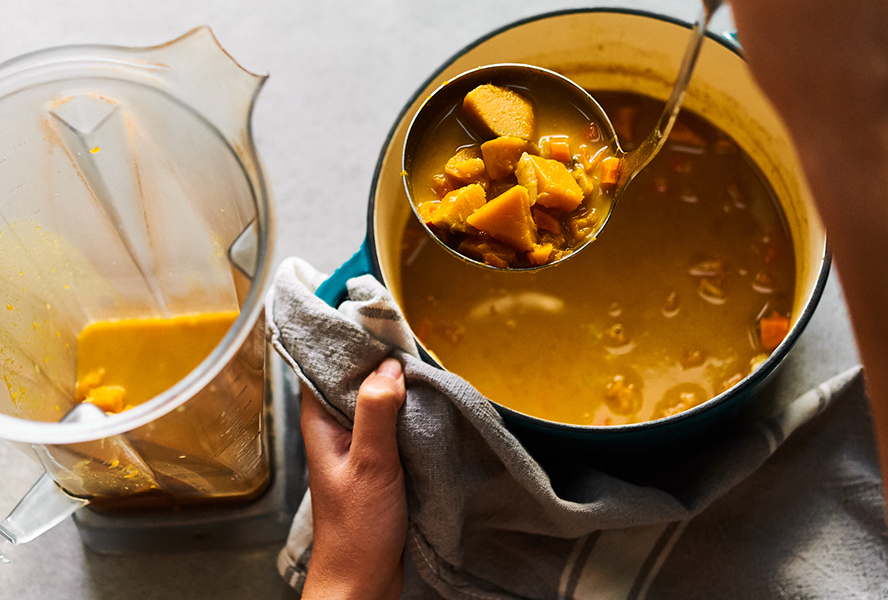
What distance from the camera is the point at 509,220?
0.71m

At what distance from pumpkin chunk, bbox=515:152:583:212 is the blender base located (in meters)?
0.38

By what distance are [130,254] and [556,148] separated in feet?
1.59

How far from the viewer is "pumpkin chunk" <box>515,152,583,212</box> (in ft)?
2.37

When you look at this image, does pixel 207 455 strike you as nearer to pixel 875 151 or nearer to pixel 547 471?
pixel 547 471

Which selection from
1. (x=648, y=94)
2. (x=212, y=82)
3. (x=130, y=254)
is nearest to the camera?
(x=212, y=82)

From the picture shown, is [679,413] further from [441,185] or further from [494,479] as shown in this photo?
[441,185]

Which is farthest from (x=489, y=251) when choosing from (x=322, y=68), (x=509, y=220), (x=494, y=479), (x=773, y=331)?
(x=322, y=68)

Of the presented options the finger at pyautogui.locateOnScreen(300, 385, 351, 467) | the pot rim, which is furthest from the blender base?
the pot rim

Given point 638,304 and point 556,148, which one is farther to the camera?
point 638,304

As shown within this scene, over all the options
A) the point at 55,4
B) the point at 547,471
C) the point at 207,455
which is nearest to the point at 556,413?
the point at 547,471

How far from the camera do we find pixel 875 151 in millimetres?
A: 472

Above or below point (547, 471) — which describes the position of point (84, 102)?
above

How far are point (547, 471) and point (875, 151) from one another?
1.63 ft

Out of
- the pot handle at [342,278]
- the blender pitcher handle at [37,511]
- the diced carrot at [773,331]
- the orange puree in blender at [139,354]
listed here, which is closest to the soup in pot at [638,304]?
the diced carrot at [773,331]
